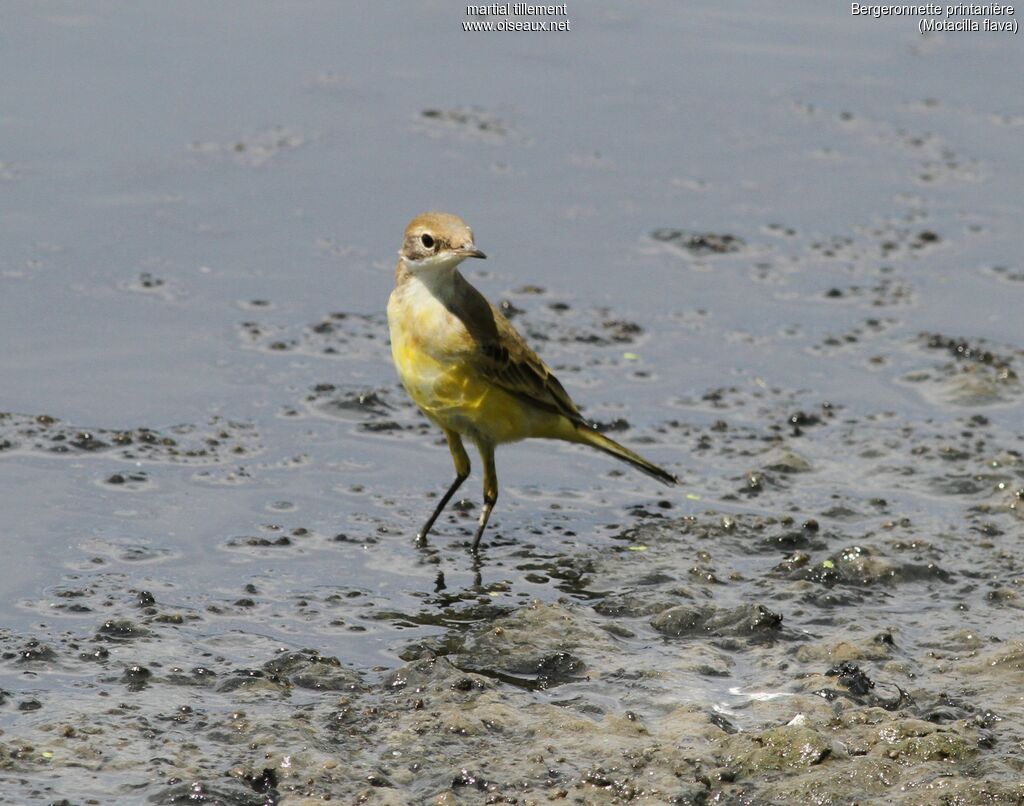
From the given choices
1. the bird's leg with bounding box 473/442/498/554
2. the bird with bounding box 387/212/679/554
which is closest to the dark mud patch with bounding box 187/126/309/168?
the bird with bounding box 387/212/679/554

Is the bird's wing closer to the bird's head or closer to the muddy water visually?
the bird's head

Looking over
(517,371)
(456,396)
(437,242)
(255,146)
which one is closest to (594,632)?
(456,396)

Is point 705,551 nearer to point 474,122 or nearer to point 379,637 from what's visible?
point 379,637

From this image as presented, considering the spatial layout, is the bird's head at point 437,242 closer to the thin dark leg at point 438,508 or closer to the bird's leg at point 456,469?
the bird's leg at point 456,469

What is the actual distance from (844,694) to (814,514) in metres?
2.32

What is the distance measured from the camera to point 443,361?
7.95 metres

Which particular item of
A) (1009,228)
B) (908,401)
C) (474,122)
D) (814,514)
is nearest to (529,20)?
(474,122)

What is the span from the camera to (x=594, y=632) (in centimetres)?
Result: 706

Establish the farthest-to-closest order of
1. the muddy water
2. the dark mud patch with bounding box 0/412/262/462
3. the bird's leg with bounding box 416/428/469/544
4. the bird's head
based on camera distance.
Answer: the dark mud patch with bounding box 0/412/262/462 < the bird's leg with bounding box 416/428/469/544 < the bird's head < the muddy water

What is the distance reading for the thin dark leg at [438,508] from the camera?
829cm

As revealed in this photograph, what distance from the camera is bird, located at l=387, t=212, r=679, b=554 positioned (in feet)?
26.0

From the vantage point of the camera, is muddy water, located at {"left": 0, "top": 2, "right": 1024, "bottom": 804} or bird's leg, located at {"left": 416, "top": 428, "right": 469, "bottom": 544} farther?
bird's leg, located at {"left": 416, "top": 428, "right": 469, "bottom": 544}

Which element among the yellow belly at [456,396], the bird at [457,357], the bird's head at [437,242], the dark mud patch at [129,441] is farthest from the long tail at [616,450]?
the dark mud patch at [129,441]

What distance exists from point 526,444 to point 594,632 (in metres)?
2.78
